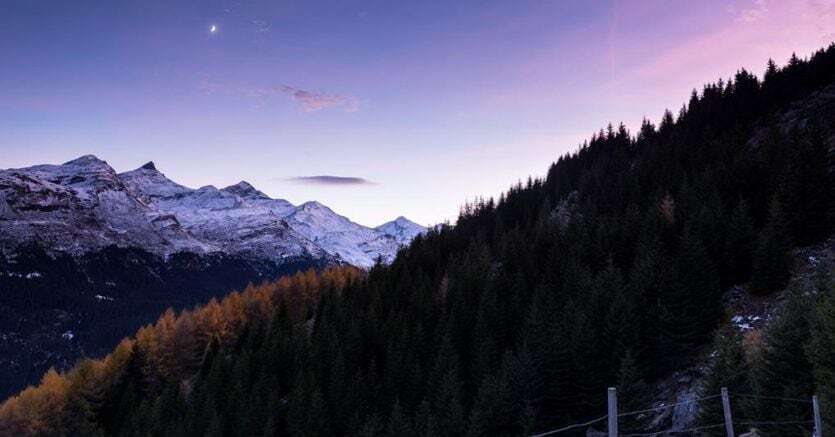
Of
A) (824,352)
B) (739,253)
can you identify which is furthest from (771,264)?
(824,352)

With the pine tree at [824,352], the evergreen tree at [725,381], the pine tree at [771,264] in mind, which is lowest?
the evergreen tree at [725,381]

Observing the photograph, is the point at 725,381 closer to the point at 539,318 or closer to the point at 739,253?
the point at 739,253

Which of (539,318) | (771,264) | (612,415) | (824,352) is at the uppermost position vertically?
(771,264)

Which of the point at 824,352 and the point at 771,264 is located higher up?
the point at 771,264

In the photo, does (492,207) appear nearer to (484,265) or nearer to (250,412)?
(484,265)

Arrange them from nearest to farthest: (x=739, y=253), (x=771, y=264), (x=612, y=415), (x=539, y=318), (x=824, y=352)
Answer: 1. (x=612, y=415)
2. (x=824, y=352)
3. (x=771, y=264)
4. (x=739, y=253)
5. (x=539, y=318)

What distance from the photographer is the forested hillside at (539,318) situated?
49500mm

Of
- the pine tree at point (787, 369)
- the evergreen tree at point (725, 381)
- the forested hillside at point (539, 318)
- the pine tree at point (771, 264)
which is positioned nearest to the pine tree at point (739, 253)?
the forested hillside at point (539, 318)

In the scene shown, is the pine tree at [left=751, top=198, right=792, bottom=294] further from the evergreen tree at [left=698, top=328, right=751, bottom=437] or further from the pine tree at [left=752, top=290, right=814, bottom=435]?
the pine tree at [left=752, top=290, right=814, bottom=435]

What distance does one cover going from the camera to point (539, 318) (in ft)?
210

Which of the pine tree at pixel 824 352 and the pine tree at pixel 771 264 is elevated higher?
the pine tree at pixel 771 264

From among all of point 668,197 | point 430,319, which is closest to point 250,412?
point 430,319

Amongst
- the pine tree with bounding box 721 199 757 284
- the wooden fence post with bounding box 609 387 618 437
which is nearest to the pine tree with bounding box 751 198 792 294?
the pine tree with bounding box 721 199 757 284

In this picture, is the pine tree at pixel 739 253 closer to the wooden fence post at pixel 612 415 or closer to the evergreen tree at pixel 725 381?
the evergreen tree at pixel 725 381
